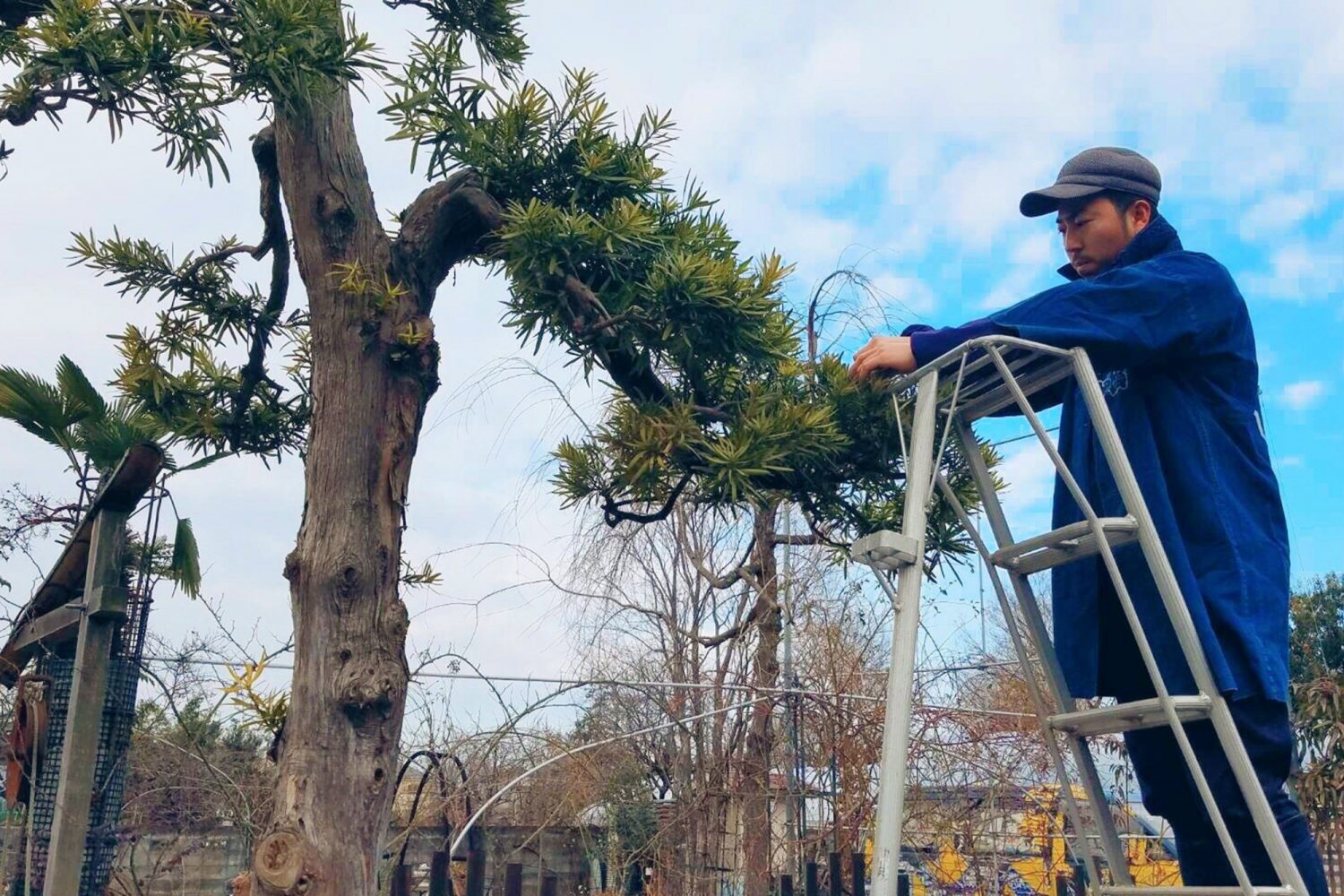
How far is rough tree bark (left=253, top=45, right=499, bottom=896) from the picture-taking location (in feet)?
6.18

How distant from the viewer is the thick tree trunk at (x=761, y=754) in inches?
199

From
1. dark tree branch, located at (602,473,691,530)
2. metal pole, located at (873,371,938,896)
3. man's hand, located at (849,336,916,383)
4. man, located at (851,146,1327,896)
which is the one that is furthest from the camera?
dark tree branch, located at (602,473,691,530)

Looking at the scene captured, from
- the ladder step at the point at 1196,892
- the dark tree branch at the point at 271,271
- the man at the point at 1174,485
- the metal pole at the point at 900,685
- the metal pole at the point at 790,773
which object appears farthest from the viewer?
the metal pole at the point at 790,773

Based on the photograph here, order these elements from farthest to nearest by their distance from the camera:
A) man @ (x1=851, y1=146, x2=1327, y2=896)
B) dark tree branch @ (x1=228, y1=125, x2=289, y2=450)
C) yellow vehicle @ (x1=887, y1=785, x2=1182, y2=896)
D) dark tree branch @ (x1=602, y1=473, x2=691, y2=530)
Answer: yellow vehicle @ (x1=887, y1=785, x2=1182, y2=896), dark tree branch @ (x1=228, y1=125, x2=289, y2=450), dark tree branch @ (x1=602, y1=473, x2=691, y2=530), man @ (x1=851, y1=146, x2=1327, y2=896)

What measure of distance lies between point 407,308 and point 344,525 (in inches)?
16.5

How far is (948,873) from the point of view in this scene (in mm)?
5625

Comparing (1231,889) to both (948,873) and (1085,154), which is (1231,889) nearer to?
(1085,154)

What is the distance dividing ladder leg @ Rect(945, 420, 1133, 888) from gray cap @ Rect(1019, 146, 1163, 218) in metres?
0.40

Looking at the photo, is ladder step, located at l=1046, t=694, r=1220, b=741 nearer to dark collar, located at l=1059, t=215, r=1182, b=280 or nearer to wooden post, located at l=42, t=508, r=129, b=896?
dark collar, located at l=1059, t=215, r=1182, b=280

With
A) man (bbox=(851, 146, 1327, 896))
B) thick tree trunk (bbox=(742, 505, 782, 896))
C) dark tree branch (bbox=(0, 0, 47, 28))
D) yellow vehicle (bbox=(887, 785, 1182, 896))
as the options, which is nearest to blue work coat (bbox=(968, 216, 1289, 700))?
man (bbox=(851, 146, 1327, 896))

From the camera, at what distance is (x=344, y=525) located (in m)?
2.01

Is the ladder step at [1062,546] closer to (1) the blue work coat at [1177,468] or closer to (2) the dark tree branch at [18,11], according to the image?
(1) the blue work coat at [1177,468]

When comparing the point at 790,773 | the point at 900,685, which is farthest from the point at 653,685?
the point at 900,685

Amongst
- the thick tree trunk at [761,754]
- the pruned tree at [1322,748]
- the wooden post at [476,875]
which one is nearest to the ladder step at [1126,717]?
the wooden post at [476,875]
